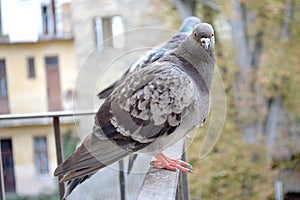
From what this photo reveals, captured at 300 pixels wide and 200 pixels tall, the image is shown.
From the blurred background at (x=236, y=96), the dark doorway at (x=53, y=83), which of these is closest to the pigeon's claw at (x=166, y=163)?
the blurred background at (x=236, y=96)

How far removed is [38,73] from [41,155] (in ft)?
4.62

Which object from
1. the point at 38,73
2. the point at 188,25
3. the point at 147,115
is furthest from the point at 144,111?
the point at 38,73

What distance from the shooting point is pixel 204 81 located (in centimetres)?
141

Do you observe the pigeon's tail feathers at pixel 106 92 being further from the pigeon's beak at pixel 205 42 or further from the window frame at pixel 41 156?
the window frame at pixel 41 156

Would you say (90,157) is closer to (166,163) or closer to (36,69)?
(166,163)

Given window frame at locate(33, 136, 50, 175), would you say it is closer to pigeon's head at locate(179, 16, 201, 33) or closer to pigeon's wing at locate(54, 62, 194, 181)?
pigeon's head at locate(179, 16, 201, 33)

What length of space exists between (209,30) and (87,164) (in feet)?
1.64

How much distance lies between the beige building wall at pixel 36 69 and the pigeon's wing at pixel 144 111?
24.1ft

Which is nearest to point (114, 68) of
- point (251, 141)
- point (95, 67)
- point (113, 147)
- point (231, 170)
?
point (95, 67)

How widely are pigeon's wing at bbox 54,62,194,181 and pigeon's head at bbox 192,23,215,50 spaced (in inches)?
5.8

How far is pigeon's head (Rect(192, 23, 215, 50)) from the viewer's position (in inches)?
56.4

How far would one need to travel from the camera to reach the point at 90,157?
1.23 meters

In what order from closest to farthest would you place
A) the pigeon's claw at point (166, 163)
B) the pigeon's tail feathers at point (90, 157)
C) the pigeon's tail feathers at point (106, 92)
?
1. the pigeon's tail feathers at point (90, 157)
2. the pigeon's claw at point (166, 163)
3. the pigeon's tail feathers at point (106, 92)

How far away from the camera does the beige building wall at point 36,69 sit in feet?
28.1
